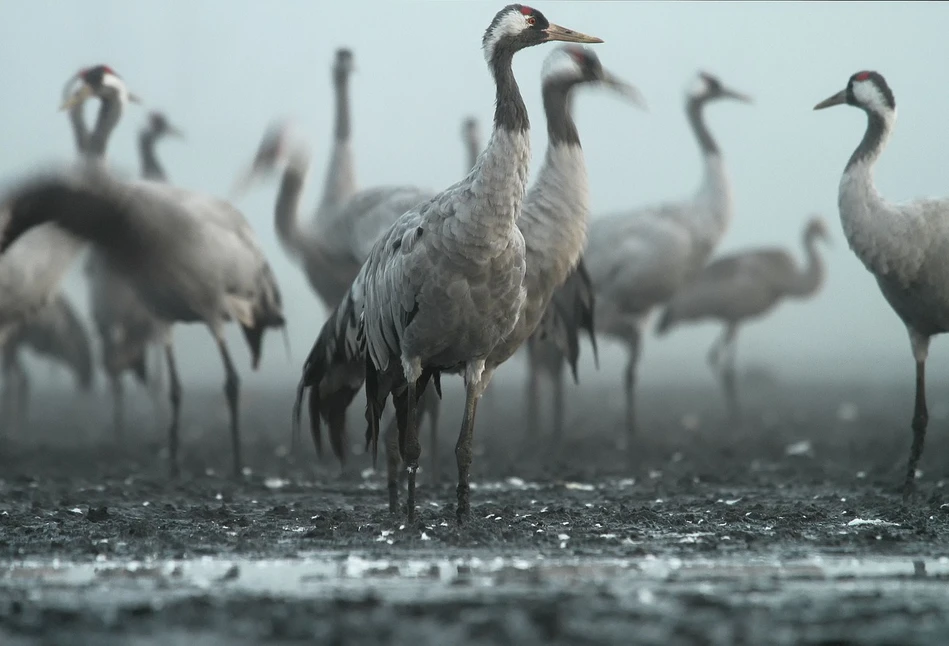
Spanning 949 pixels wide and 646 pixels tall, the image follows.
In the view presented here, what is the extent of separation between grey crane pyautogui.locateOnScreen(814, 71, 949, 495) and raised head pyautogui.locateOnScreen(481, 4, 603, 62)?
2.52 meters

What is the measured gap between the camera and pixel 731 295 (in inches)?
835

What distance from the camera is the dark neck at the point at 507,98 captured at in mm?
7598

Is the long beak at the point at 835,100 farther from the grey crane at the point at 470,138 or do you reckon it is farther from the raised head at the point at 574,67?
the grey crane at the point at 470,138

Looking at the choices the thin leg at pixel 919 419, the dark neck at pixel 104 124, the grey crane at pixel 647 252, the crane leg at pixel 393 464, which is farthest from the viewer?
the grey crane at pixel 647 252

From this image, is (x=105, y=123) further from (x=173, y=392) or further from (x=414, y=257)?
(x=414, y=257)

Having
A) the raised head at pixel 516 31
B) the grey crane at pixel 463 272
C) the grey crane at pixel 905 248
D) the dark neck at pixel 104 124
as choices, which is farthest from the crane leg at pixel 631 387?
the raised head at pixel 516 31

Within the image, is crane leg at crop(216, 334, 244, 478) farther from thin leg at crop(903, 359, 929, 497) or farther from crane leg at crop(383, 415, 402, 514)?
thin leg at crop(903, 359, 929, 497)

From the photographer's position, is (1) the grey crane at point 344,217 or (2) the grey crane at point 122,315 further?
(2) the grey crane at point 122,315

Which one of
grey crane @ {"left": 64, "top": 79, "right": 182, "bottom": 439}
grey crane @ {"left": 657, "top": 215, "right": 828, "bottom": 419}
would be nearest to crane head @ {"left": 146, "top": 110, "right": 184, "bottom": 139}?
grey crane @ {"left": 64, "top": 79, "right": 182, "bottom": 439}

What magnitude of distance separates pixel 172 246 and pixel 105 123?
2.79m

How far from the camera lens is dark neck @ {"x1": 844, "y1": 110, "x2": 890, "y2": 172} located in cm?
979

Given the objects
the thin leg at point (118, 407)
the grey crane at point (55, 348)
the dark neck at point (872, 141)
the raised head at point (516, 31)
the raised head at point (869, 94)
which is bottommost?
the thin leg at point (118, 407)

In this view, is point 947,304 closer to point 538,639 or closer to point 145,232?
point 538,639

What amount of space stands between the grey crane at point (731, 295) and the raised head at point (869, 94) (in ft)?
34.1
